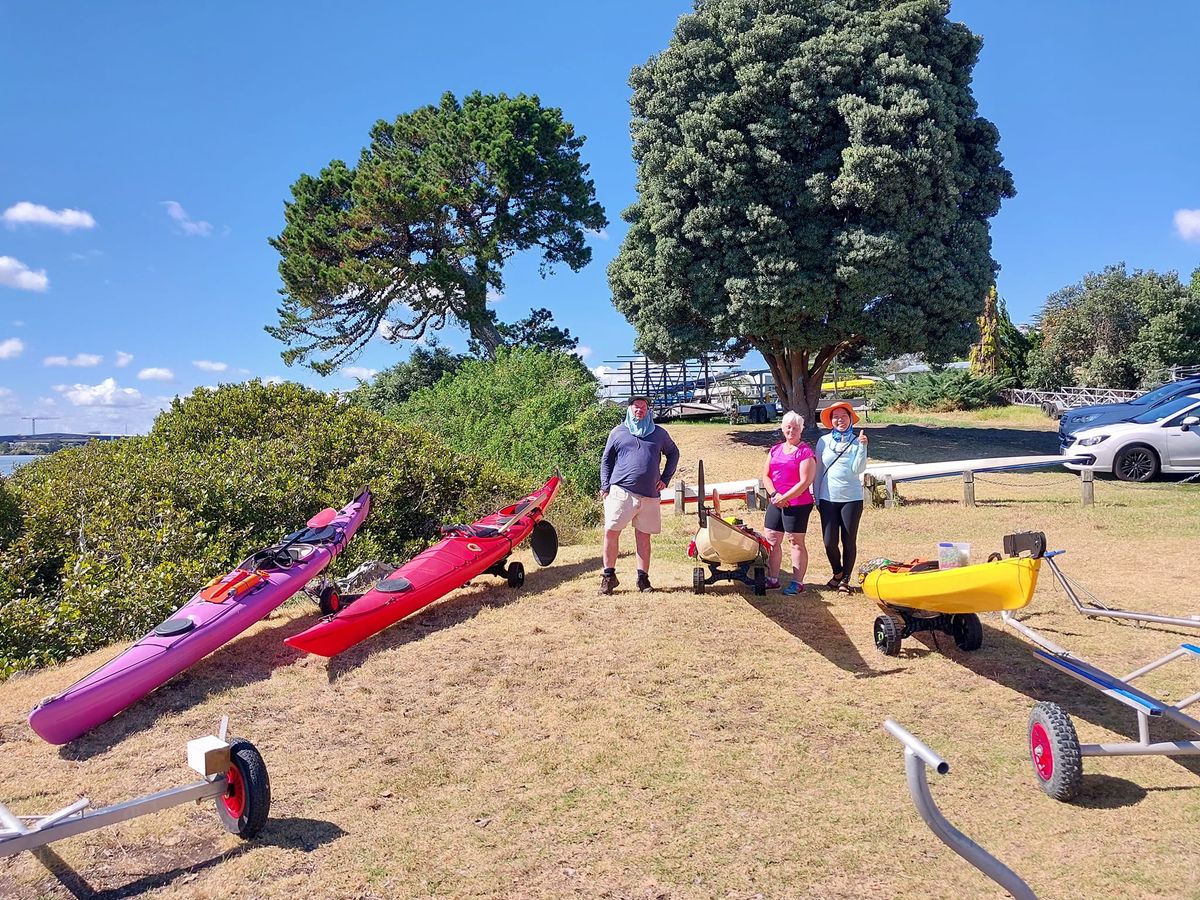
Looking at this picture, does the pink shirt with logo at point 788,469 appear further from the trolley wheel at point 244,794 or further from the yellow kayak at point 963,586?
the trolley wheel at point 244,794

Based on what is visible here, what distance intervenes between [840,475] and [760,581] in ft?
3.76

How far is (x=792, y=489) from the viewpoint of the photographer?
648cm

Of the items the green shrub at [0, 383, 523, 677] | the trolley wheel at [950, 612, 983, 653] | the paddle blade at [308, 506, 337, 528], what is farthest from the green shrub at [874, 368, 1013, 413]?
the paddle blade at [308, 506, 337, 528]

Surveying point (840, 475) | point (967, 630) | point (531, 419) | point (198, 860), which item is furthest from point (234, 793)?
point (531, 419)

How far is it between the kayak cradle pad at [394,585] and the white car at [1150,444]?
37.2 ft

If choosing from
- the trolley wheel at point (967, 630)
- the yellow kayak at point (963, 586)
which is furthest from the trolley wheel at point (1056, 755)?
the trolley wheel at point (967, 630)

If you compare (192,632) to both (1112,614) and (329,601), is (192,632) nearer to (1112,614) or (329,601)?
(329,601)

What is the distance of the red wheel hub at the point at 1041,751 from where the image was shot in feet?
13.2

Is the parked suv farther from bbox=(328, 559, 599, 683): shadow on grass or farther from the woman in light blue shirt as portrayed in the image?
bbox=(328, 559, 599, 683): shadow on grass

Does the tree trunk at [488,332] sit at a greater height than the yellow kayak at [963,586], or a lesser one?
greater

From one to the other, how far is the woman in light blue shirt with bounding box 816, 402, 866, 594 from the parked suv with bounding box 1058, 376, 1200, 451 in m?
10.5

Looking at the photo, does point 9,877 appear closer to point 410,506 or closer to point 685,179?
point 410,506

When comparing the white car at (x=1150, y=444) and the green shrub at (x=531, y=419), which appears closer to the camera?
the white car at (x=1150, y=444)

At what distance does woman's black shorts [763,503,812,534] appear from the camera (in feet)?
21.9
